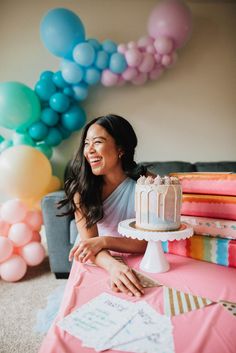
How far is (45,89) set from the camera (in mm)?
2432

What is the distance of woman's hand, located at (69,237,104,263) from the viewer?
0.91m

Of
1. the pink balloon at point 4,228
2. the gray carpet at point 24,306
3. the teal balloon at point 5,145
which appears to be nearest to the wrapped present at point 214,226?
the gray carpet at point 24,306

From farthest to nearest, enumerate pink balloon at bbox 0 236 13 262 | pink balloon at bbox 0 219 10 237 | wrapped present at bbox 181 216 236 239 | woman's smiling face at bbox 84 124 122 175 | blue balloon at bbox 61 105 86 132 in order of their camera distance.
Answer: blue balloon at bbox 61 105 86 132 < pink balloon at bbox 0 219 10 237 < pink balloon at bbox 0 236 13 262 < woman's smiling face at bbox 84 124 122 175 < wrapped present at bbox 181 216 236 239

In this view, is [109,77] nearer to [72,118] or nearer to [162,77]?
[72,118]

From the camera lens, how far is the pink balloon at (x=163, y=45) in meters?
2.44

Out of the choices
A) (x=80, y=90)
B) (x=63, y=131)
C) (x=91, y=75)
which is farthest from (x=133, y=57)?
(x=63, y=131)

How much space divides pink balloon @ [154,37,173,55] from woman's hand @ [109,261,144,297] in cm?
220

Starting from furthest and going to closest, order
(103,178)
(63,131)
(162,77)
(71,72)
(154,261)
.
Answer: (162,77)
(63,131)
(71,72)
(103,178)
(154,261)

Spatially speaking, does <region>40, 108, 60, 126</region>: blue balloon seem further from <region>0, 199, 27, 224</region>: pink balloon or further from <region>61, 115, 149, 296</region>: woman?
<region>61, 115, 149, 296</region>: woman

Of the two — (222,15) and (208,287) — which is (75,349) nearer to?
(208,287)

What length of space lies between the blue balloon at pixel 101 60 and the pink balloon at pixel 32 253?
61.8 inches

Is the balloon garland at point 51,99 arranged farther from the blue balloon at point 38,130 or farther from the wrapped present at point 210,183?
the wrapped present at point 210,183

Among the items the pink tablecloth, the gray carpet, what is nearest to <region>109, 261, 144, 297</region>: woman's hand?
the pink tablecloth

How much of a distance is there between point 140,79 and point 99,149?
170cm
